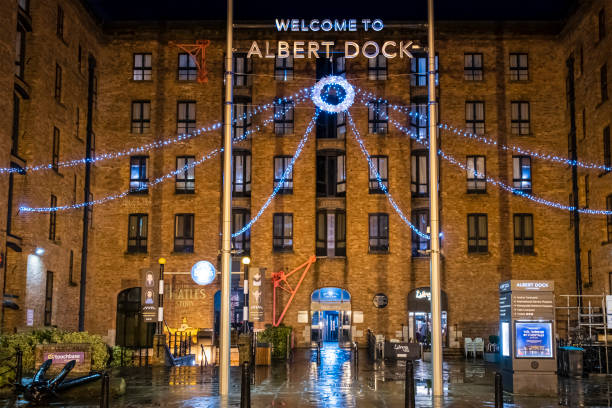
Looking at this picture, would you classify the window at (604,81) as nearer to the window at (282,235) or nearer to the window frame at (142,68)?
the window at (282,235)

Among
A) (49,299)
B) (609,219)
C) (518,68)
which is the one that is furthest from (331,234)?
(49,299)

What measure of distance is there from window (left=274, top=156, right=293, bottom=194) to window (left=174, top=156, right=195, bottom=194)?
184 inches

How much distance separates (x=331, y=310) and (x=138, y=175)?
43.6 feet

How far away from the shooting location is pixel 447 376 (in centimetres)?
2497

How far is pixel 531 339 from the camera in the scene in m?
18.6

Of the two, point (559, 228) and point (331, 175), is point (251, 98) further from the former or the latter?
point (559, 228)

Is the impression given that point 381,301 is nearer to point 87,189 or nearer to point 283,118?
point 283,118

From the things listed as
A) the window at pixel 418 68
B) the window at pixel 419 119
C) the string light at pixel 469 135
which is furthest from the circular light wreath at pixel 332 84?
the window at pixel 418 68

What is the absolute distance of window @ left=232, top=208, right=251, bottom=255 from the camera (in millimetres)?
42406

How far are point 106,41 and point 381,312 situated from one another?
21816 millimetres

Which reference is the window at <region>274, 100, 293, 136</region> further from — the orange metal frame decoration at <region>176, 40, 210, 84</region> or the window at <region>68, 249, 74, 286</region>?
the window at <region>68, 249, 74, 286</region>

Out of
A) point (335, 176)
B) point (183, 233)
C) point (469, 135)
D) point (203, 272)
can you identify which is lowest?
point (203, 272)

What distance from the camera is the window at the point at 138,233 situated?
42250 millimetres

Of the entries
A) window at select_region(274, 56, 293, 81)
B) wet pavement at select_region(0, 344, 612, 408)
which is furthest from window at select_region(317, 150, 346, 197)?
wet pavement at select_region(0, 344, 612, 408)
